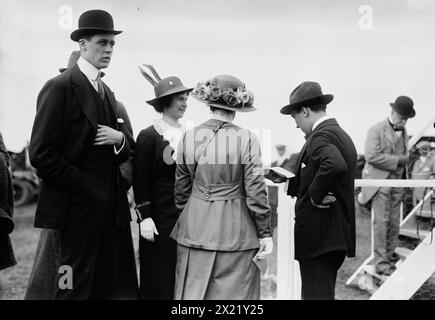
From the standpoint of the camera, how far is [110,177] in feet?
10.2

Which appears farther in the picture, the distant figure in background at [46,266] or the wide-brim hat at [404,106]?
the wide-brim hat at [404,106]

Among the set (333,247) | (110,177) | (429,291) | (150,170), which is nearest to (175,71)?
(150,170)

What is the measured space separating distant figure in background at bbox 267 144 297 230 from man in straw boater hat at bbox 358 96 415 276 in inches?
38.6

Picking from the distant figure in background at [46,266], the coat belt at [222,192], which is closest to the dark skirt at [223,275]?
the coat belt at [222,192]

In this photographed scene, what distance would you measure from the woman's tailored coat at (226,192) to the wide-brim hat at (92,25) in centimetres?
86

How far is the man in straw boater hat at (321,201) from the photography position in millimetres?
3250

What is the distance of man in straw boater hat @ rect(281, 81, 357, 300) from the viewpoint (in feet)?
10.7

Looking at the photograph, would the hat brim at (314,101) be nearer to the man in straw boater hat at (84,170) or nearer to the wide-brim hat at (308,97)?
the wide-brim hat at (308,97)

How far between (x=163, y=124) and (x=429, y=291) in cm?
Result: 334

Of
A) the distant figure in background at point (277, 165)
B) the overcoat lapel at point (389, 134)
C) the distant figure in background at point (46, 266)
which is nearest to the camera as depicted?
the distant figure in background at point (46, 266)

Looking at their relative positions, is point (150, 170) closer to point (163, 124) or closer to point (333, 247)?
point (163, 124)

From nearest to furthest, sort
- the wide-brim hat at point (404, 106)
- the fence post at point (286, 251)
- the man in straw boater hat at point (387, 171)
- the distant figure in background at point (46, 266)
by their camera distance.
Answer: the distant figure in background at point (46, 266), the fence post at point (286, 251), the man in straw boater hat at point (387, 171), the wide-brim hat at point (404, 106)

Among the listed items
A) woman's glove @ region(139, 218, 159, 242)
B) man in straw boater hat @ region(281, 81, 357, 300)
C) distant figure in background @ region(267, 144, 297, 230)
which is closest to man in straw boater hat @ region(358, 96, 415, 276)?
distant figure in background @ region(267, 144, 297, 230)

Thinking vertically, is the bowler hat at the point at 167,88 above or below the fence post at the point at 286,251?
above
